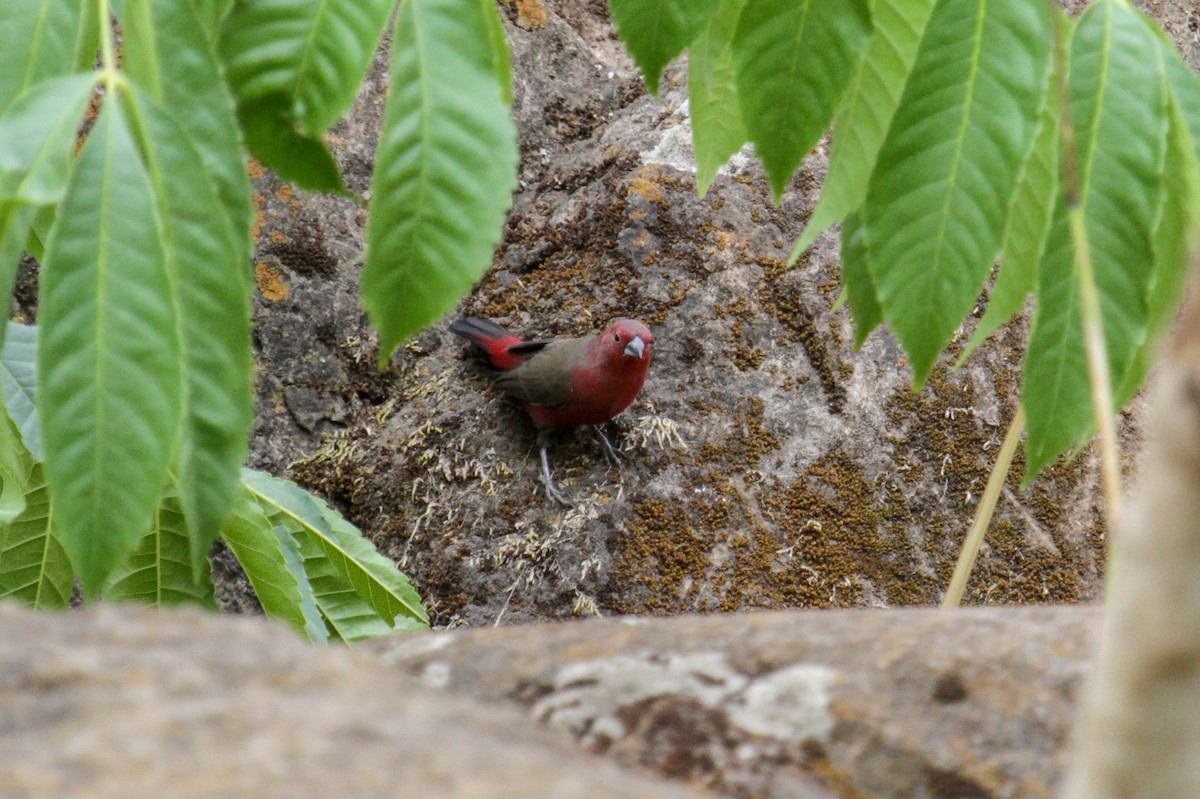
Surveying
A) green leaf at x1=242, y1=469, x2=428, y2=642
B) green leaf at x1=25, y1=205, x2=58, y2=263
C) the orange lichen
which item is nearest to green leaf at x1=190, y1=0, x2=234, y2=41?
green leaf at x1=25, y1=205, x2=58, y2=263

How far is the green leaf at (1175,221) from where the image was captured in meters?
1.16

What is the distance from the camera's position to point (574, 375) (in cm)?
333

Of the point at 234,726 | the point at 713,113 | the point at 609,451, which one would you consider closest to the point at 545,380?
the point at 609,451

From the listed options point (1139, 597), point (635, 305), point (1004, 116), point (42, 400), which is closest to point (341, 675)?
point (42, 400)

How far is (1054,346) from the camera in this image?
43.2 inches

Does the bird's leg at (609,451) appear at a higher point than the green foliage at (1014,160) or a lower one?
lower

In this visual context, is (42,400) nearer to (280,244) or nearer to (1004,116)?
(1004,116)

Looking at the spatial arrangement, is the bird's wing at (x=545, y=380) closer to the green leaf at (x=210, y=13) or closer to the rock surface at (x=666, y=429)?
the rock surface at (x=666, y=429)

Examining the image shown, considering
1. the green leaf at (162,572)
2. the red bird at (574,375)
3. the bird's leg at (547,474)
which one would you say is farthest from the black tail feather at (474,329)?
the green leaf at (162,572)

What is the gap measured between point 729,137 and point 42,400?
0.94m

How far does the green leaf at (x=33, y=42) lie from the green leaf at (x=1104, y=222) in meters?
0.94

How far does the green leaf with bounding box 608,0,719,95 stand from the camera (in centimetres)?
117

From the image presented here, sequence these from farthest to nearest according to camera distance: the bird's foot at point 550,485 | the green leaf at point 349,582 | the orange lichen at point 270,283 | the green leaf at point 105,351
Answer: the orange lichen at point 270,283 < the bird's foot at point 550,485 < the green leaf at point 349,582 < the green leaf at point 105,351

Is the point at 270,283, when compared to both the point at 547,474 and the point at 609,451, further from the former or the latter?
the point at 609,451
